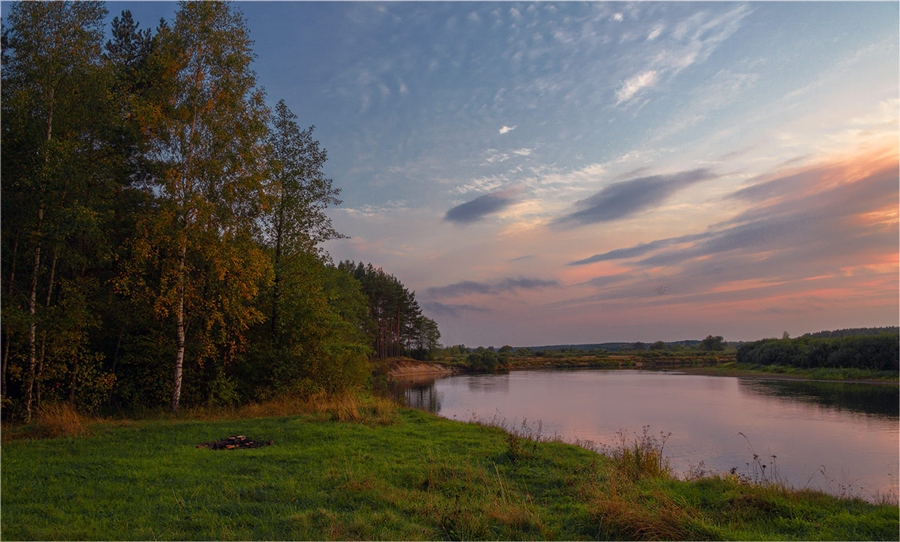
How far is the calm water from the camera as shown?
42.0 ft

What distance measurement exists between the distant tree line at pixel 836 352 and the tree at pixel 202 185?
44.8 meters

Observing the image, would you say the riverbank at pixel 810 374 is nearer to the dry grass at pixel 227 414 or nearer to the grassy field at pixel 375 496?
the grassy field at pixel 375 496

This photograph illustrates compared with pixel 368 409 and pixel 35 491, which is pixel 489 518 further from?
pixel 368 409

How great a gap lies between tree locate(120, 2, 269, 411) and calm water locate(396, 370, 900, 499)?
9695 mm

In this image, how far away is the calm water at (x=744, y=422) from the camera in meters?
12.8

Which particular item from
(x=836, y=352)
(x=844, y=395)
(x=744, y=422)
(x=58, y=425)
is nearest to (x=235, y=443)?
(x=58, y=425)

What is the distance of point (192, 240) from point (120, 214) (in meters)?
3.12

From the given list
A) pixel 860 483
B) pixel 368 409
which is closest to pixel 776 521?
pixel 860 483

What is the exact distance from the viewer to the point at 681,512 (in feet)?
19.4

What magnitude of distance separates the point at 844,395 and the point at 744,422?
1511 cm

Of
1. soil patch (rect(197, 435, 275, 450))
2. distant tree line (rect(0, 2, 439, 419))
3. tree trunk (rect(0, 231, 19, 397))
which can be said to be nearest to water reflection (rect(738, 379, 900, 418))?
distant tree line (rect(0, 2, 439, 419))

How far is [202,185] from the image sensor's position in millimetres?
14961

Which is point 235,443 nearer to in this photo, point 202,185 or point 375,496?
point 375,496

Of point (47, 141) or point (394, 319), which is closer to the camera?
point (47, 141)
